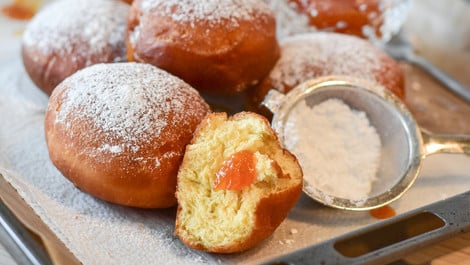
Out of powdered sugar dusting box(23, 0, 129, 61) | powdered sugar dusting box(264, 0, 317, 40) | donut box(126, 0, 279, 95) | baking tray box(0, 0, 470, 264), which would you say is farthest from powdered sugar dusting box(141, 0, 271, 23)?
powdered sugar dusting box(264, 0, 317, 40)

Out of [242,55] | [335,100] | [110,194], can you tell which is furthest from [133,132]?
[335,100]

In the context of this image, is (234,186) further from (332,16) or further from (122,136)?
(332,16)

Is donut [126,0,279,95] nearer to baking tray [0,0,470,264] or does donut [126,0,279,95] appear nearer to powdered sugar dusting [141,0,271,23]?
powdered sugar dusting [141,0,271,23]

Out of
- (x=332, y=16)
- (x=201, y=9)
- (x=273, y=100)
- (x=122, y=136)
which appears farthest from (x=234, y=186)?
(x=332, y=16)

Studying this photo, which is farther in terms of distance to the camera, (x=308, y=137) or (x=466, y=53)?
(x=466, y=53)

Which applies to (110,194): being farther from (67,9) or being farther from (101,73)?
(67,9)

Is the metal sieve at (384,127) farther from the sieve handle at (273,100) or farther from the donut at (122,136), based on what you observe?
the donut at (122,136)
